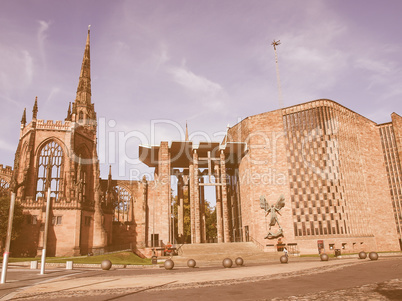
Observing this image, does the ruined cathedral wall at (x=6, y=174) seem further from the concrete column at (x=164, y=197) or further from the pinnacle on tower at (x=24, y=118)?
the concrete column at (x=164, y=197)

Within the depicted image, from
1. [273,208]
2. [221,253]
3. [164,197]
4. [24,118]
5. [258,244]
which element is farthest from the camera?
[24,118]

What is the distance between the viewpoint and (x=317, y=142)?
46.4 metres

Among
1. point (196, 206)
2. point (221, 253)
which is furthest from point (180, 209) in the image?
point (221, 253)

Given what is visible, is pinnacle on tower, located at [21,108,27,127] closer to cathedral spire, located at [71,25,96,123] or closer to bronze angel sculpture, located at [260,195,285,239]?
cathedral spire, located at [71,25,96,123]

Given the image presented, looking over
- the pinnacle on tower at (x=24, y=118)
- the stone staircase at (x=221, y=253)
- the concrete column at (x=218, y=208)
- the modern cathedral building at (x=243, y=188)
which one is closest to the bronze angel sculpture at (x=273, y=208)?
the modern cathedral building at (x=243, y=188)

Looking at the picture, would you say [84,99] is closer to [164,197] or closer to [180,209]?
[164,197]

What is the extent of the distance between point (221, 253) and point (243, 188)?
550 inches

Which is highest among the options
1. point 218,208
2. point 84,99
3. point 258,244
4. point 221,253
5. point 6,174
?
point 84,99

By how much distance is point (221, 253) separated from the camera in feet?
117

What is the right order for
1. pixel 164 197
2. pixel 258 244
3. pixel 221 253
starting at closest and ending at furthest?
pixel 221 253, pixel 258 244, pixel 164 197

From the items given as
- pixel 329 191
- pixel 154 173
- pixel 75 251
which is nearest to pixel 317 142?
pixel 329 191

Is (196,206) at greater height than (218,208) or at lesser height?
greater

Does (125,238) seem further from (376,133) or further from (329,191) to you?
(376,133)

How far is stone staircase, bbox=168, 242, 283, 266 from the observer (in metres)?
32.6
